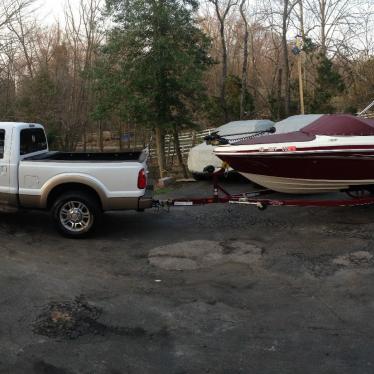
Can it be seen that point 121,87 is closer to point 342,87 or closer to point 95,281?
point 95,281

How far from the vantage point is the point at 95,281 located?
221 inches

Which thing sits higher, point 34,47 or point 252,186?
point 34,47

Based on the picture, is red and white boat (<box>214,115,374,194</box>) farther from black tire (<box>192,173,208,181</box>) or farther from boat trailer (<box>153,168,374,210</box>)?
black tire (<box>192,173,208,181</box>)


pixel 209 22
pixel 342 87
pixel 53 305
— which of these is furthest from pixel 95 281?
pixel 209 22

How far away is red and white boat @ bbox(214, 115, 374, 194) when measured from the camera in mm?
7445

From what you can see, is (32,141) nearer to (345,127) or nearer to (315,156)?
(315,156)

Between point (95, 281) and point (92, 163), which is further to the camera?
point (92, 163)

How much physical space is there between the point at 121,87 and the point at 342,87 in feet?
40.5

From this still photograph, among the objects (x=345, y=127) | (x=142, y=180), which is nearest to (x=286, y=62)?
(x=345, y=127)

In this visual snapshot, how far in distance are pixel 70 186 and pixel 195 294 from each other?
9.55 feet

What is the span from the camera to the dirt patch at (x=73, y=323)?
4316 mm

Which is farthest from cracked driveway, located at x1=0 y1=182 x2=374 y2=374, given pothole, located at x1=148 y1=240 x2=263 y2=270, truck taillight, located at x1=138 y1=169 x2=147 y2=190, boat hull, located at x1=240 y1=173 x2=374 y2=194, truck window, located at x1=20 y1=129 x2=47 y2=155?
truck window, located at x1=20 y1=129 x2=47 y2=155

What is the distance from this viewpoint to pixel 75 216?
7.23m

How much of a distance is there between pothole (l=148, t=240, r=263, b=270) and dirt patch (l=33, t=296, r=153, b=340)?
59.3 inches
